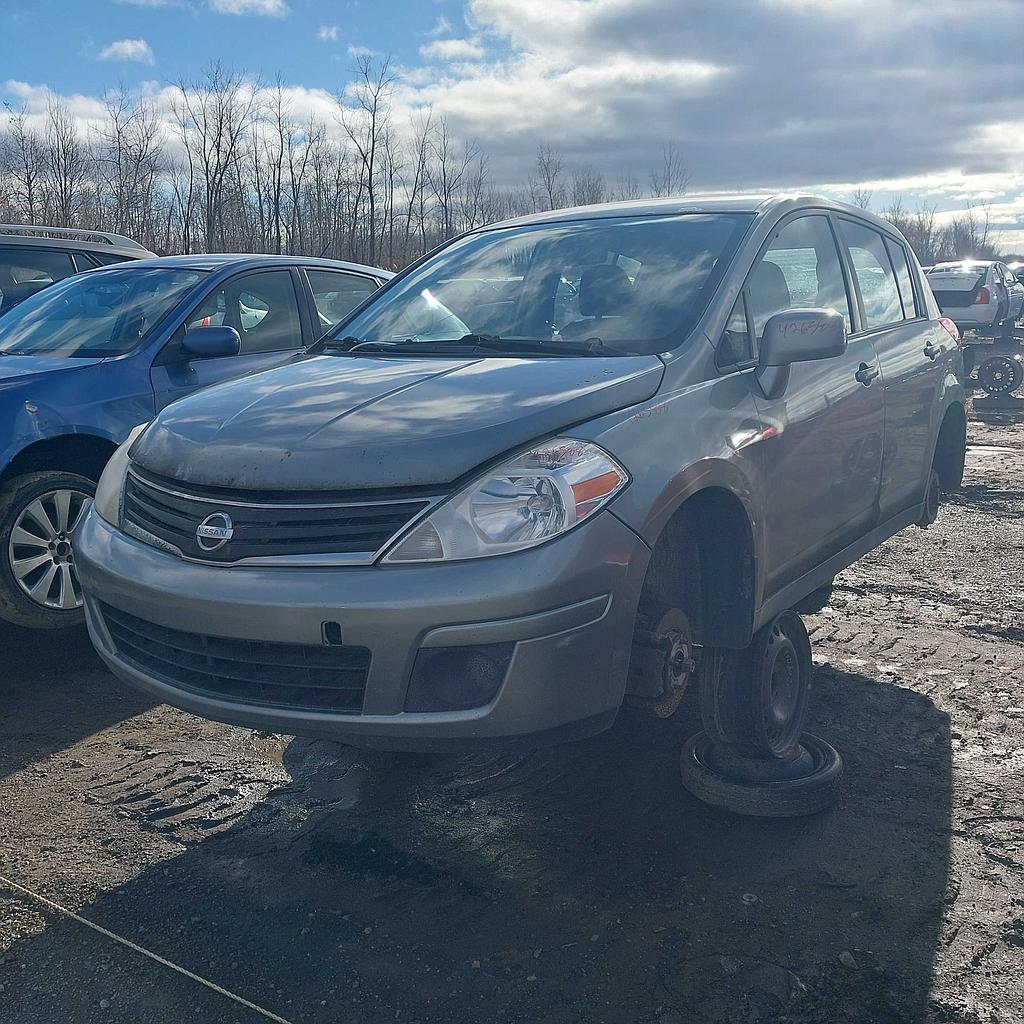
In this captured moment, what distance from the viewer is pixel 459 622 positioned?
91.3 inches

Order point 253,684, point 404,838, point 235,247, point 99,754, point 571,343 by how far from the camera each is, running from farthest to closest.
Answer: point 235,247 < point 99,754 < point 571,343 < point 404,838 < point 253,684

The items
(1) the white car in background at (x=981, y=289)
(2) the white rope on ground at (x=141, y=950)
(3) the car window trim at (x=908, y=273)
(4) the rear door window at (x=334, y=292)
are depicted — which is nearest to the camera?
(2) the white rope on ground at (x=141, y=950)

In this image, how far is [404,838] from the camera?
291 cm

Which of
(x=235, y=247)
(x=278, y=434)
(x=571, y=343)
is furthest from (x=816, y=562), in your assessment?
(x=235, y=247)

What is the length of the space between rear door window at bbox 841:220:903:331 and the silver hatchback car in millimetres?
489

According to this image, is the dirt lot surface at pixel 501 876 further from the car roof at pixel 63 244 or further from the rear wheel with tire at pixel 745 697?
the car roof at pixel 63 244

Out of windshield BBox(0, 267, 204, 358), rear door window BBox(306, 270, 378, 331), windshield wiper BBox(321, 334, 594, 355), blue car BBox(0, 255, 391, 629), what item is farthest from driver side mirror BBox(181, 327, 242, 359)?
rear door window BBox(306, 270, 378, 331)

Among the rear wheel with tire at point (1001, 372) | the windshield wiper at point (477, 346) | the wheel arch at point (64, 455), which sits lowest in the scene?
the rear wheel with tire at point (1001, 372)

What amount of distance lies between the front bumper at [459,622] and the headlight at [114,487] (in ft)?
1.85

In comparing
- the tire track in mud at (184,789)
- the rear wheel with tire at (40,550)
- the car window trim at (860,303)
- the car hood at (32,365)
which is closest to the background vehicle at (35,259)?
the car hood at (32,365)

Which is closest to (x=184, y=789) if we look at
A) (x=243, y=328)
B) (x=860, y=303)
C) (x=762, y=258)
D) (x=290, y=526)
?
(x=290, y=526)

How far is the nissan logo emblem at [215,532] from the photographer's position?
2.52m

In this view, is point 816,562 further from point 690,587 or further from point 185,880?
point 185,880

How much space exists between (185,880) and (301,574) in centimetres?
92
